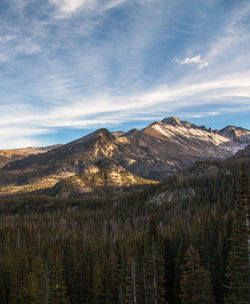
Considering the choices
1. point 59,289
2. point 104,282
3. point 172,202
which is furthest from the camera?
point 172,202

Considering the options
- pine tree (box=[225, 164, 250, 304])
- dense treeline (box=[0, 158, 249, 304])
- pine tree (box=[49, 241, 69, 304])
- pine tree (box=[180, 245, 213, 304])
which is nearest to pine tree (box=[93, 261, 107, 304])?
dense treeline (box=[0, 158, 249, 304])

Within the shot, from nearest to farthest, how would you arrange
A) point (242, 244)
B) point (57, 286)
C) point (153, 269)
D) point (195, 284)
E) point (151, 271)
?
point (242, 244) < point (195, 284) < point (153, 269) < point (151, 271) < point (57, 286)

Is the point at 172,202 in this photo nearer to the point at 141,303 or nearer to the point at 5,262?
the point at 5,262


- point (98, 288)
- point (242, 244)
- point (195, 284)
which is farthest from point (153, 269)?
point (98, 288)

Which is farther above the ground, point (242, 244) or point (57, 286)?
point (242, 244)

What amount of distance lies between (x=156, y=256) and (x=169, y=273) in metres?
25.7

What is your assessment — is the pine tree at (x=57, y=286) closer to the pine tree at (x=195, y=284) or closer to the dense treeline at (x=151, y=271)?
the dense treeline at (x=151, y=271)

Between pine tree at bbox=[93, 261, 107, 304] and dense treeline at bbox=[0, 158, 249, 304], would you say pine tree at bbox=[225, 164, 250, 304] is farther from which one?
pine tree at bbox=[93, 261, 107, 304]

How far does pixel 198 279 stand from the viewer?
36750 millimetres

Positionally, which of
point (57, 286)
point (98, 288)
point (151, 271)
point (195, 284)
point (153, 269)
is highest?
point (153, 269)

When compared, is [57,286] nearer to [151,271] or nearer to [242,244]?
[151,271]

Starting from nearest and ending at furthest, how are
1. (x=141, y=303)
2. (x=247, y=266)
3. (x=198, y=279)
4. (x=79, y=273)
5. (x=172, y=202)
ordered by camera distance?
1. (x=247, y=266)
2. (x=198, y=279)
3. (x=141, y=303)
4. (x=79, y=273)
5. (x=172, y=202)

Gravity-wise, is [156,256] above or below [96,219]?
above

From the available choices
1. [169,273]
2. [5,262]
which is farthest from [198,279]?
[5,262]
